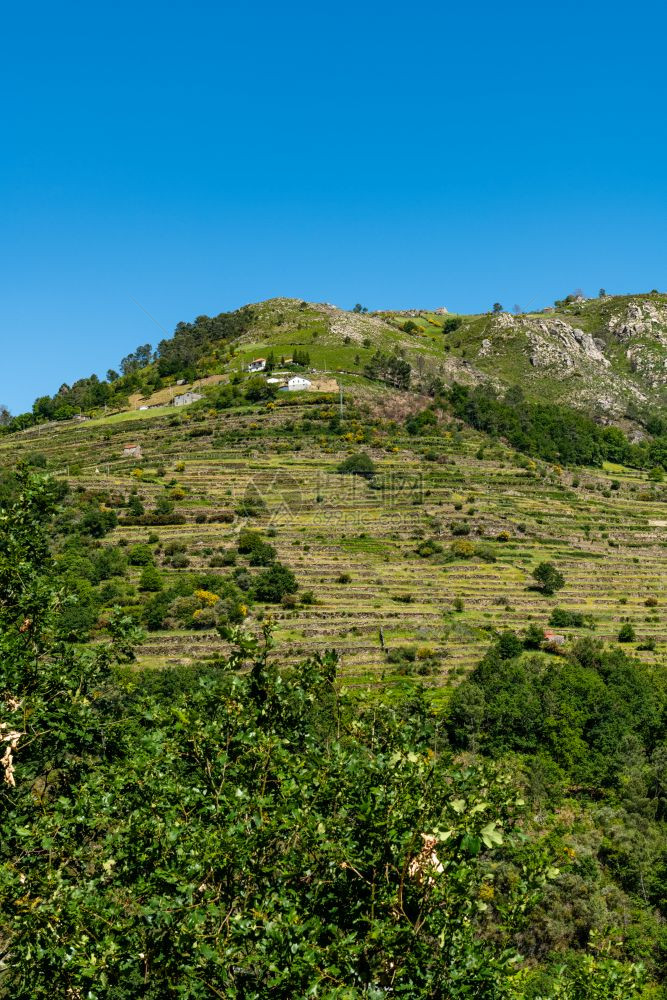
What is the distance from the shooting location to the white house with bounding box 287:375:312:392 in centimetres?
11138

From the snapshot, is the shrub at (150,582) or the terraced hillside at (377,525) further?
the shrub at (150,582)

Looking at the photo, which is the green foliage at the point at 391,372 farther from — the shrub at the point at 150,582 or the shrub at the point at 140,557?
the shrub at the point at 150,582

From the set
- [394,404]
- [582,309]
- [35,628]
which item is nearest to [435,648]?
[35,628]

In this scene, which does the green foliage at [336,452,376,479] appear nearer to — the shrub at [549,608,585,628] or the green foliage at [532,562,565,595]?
the green foliage at [532,562,565,595]

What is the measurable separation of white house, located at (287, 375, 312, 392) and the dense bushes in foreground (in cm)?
10280

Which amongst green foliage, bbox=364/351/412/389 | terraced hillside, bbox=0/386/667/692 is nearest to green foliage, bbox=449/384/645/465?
terraced hillside, bbox=0/386/667/692

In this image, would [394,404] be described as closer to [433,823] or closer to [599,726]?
[599,726]

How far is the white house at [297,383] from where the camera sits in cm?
11138

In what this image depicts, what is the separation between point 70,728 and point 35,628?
1.75 metres

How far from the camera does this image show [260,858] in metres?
8.12

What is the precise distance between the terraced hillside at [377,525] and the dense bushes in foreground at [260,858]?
31.6m

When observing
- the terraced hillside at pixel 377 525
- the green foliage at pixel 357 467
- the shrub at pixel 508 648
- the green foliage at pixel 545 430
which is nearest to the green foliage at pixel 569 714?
the shrub at pixel 508 648

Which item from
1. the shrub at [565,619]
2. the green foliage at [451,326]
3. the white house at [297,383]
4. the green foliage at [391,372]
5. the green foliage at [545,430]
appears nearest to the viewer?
the shrub at [565,619]

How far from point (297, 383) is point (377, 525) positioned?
45.8 meters
